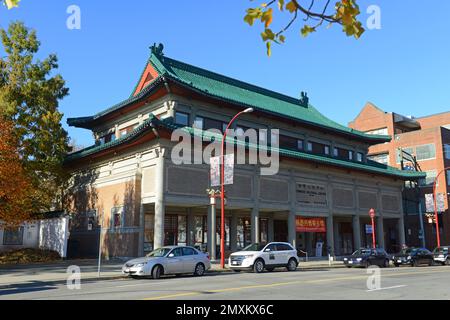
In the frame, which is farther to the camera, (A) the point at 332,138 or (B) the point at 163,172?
(A) the point at 332,138

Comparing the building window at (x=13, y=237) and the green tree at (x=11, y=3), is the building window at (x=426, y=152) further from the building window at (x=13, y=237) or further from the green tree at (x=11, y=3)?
the green tree at (x=11, y=3)

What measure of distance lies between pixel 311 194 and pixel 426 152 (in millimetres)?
31787

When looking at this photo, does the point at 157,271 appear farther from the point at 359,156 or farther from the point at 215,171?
the point at 359,156

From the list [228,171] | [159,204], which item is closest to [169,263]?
[228,171]

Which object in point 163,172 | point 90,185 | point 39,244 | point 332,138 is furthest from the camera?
point 332,138

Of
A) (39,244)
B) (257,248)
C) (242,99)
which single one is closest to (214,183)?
(257,248)

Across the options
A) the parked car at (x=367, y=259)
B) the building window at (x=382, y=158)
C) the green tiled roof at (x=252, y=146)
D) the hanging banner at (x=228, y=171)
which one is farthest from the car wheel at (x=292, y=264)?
the building window at (x=382, y=158)

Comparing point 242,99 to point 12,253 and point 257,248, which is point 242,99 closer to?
point 257,248

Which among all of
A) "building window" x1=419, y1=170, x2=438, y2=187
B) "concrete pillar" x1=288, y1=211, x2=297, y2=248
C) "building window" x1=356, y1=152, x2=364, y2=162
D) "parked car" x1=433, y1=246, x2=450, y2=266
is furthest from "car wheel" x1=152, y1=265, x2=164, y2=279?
"building window" x1=419, y1=170, x2=438, y2=187

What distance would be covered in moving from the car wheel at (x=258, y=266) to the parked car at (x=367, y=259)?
9.13m

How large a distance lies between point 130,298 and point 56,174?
26.2 meters

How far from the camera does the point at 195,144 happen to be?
1217 inches

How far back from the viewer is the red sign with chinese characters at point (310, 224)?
3762 centimetres

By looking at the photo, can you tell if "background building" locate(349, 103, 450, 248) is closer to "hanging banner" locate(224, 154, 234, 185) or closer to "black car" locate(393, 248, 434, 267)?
"black car" locate(393, 248, 434, 267)
